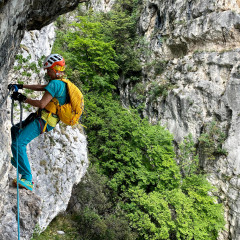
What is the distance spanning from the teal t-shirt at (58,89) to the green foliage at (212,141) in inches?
414

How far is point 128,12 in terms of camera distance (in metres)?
19.1

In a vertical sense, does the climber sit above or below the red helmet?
below

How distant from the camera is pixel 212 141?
11.8 m

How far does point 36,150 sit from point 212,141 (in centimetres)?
980

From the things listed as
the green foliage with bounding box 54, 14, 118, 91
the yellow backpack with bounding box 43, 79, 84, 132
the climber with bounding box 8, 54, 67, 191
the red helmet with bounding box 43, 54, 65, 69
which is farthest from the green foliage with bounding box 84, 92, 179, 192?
the red helmet with bounding box 43, 54, 65, 69

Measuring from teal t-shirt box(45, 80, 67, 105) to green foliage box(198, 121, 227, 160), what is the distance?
1053 cm

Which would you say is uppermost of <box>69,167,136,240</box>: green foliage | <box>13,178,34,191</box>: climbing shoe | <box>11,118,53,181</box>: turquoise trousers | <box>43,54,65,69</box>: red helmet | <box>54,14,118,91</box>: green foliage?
<box>54,14,118,91</box>: green foliage

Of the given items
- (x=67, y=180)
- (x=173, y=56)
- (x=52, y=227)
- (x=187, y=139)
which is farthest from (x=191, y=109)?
(x=52, y=227)

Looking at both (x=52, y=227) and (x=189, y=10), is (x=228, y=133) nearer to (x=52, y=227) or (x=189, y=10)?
(x=189, y=10)

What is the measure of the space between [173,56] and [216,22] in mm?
3461

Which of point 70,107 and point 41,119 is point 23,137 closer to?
point 41,119

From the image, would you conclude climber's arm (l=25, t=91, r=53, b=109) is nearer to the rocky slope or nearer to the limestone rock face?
the rocky slope

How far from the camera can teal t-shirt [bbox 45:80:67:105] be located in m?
2.97

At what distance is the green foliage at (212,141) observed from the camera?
38.3 feet
